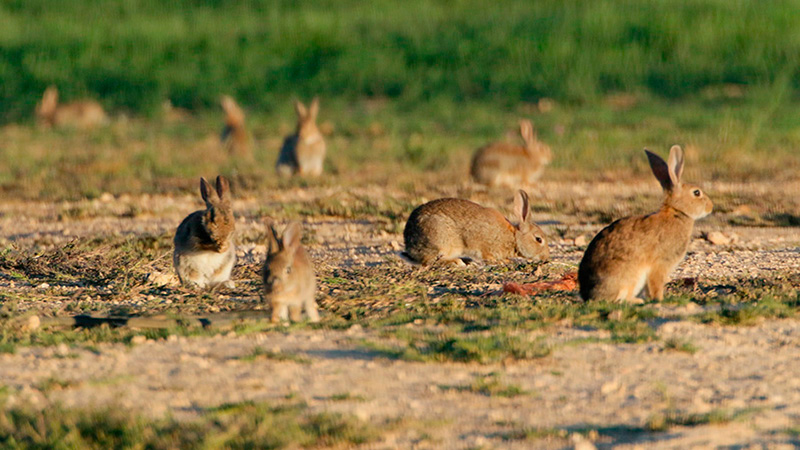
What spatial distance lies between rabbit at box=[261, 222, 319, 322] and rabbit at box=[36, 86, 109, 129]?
14.3 meters

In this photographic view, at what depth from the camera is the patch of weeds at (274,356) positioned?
4633 mm

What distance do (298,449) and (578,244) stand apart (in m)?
5.35

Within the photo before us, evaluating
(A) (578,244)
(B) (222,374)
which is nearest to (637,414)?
(B) (222,374)

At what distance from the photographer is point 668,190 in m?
6.38

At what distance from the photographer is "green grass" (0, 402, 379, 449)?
3594mm

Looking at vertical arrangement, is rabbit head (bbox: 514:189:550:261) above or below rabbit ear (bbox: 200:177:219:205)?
below

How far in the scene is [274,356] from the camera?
15.3 ft

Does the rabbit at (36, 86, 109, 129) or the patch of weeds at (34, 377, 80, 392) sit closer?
the patch of weeds at (34, 377, 80, 392)

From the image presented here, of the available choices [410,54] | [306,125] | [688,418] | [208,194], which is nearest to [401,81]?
→ [410,54]

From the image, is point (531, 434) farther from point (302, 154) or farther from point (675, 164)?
point (302, 154)

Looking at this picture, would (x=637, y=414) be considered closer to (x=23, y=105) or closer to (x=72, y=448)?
(x=72, y=448)

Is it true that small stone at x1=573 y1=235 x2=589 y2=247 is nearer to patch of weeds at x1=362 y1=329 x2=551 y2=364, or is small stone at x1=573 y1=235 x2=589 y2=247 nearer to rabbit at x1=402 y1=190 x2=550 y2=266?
rabbit at x1=402 y1=190 x2=550 y2=266

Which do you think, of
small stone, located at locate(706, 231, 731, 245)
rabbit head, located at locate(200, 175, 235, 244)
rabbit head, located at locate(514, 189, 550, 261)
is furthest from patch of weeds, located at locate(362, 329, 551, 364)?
small stone, located at locate(706, 231, 731, 245)

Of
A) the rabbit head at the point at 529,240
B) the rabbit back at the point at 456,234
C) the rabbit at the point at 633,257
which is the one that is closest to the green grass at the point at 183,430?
the rabbit at the point at 633,257
